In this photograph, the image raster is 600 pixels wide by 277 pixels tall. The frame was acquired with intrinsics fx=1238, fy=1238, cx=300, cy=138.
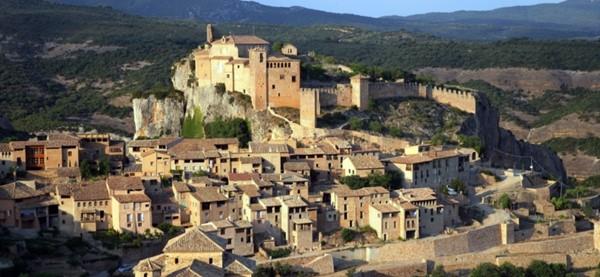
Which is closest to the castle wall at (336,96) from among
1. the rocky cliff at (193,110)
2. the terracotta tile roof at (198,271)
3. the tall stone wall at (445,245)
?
the rocky cliff at (193,110)

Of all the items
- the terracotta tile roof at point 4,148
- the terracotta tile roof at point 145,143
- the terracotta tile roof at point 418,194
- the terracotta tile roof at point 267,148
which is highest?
the terracotta tile roof at point 4,148

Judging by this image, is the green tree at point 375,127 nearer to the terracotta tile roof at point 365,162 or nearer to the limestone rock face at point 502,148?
the limestone rock face at point 502,148

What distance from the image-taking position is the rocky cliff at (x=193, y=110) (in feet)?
173

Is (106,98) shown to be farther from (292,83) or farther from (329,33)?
(329,33)

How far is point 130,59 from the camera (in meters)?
98.5

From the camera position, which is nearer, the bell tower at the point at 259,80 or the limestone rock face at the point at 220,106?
the limestone rock face at the point at 220,106

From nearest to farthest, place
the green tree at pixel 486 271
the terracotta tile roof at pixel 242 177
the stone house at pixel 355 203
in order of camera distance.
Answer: the green tree at pixel 486 271
the stone house at pixel 355 203
the terracotta tile roof at pixel 242 177

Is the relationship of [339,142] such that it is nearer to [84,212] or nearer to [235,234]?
[235,234]

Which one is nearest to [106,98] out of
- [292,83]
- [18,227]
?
[292,83]

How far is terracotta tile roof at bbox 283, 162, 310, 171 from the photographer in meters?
44.3

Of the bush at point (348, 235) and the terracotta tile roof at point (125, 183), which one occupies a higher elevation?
the terracotta tile roof at point (125, 183)

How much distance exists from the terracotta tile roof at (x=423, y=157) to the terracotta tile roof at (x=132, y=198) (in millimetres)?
10551

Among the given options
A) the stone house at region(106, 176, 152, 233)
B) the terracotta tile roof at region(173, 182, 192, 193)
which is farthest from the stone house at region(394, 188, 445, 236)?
the stone house at region(106, 176, 152, 233)

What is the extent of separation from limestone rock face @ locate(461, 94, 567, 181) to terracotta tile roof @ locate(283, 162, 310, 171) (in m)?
12.7
